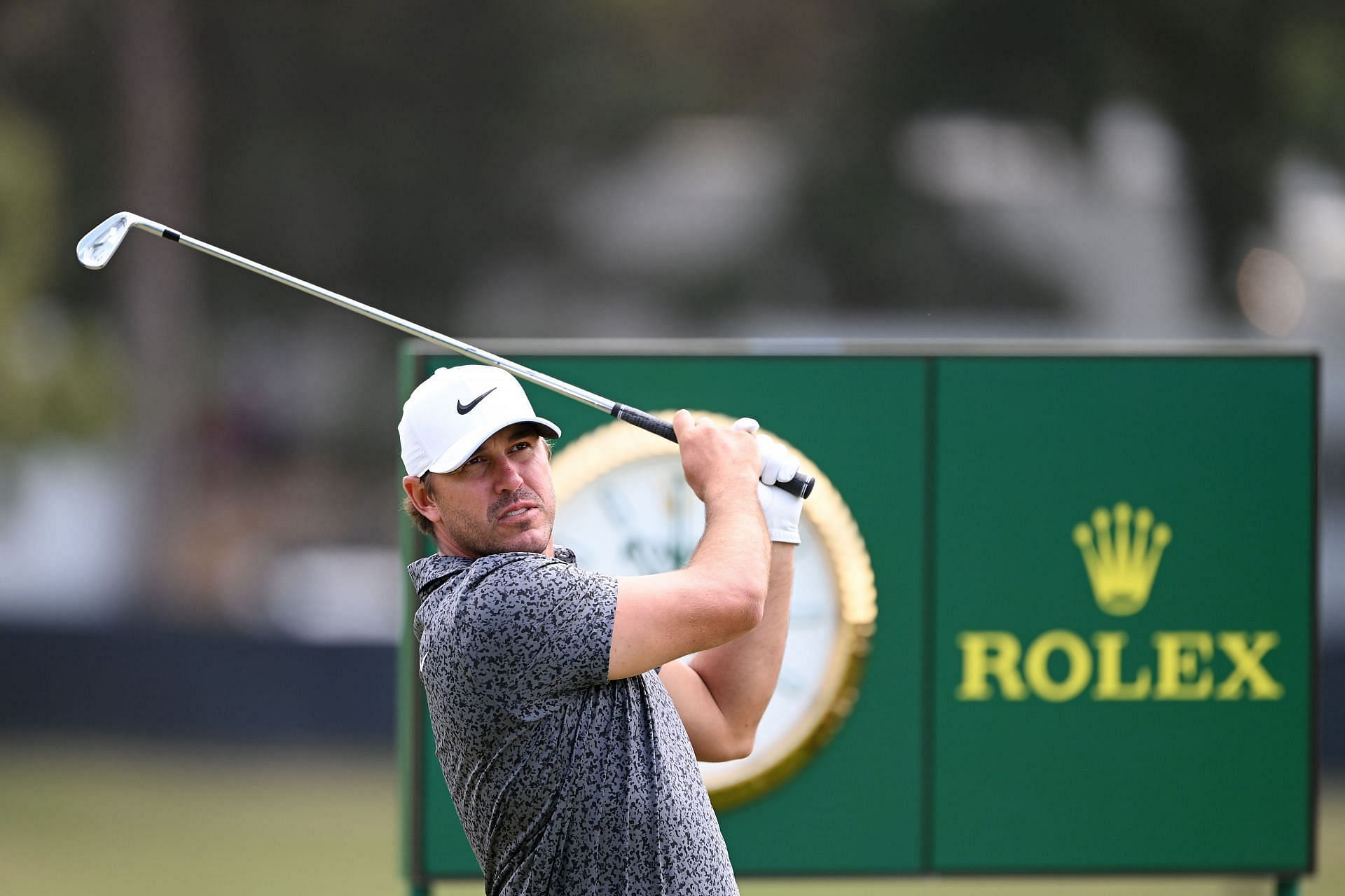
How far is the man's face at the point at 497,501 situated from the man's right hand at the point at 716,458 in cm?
24

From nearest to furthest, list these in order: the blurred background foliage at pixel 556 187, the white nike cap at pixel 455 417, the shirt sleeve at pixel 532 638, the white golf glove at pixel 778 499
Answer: the shirt sleeve at pixel 532 638
the white nike cap at pixel 455 417
the white golf glove at pixel 778 499
the blurred background foliage at pixel 556 187

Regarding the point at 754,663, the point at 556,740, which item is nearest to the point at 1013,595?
the point at 754,663

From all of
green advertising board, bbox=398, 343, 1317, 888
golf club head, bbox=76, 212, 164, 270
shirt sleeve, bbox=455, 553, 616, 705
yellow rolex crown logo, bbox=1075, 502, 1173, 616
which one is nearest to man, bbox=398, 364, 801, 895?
shirt sleeve, bbox=455, 553, 616, 705

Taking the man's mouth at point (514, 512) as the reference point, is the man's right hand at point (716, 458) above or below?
above

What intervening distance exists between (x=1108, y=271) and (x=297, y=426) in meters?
7.72

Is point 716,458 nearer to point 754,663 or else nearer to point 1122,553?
point 754,663

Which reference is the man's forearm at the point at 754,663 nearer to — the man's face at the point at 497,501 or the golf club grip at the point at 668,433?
the golf club grip at the point at 668,433

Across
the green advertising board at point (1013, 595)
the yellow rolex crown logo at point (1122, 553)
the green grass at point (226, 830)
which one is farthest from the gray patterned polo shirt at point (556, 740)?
the green grass at point (226, 830)

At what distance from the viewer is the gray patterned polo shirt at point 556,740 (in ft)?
7.84

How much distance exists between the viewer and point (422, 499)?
8.68ft

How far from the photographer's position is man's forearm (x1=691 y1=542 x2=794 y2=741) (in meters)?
2.84

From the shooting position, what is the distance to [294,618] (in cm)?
1413

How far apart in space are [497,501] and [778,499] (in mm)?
507

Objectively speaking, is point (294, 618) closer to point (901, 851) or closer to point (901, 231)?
point (901, 231)
